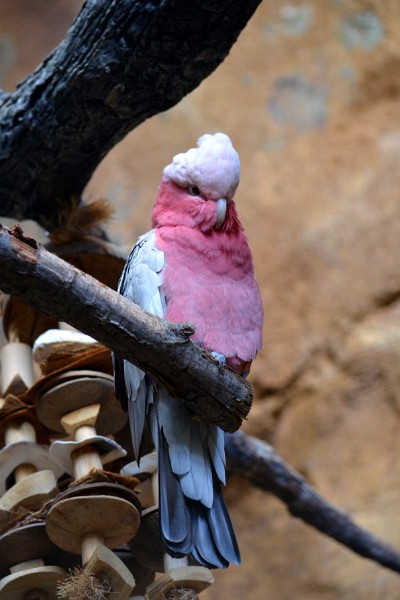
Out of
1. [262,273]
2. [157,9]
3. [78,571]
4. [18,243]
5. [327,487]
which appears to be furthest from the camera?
[262,273]

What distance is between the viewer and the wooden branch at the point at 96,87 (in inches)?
64.4

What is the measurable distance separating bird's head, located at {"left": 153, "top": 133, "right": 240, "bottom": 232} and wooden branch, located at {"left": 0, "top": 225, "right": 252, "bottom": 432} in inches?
10.2

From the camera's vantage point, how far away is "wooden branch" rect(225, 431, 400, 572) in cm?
207

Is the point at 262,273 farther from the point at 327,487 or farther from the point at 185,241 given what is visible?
the point at 185,241

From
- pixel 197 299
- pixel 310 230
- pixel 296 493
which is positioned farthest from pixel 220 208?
pixel 310 230

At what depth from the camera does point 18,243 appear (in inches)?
44.3

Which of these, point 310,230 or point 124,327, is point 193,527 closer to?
point 124,327

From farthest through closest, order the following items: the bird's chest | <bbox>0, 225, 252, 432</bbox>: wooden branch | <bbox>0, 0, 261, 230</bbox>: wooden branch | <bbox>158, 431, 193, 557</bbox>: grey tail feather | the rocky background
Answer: the rocky background → <bbox>0, 0, 261, 230</bbox>: wooden branch → the bird's chest → <bbox>158, 431, 193, 557</bbox>: grey tail feather → <bbox>0, 225, 252, 432</bbox>: wooden branch

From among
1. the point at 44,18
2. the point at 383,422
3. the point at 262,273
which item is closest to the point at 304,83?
the point at 262,273

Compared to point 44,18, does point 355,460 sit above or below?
below

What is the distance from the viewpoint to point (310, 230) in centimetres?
296

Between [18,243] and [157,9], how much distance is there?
27.7 inches

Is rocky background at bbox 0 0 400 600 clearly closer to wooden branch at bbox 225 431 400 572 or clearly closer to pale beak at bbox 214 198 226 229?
wooden branch at bbox 225 431 400 572

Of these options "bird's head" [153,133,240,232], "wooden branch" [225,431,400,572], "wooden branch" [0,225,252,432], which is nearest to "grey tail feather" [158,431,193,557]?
"wooden branch" [0,225,252,432]
